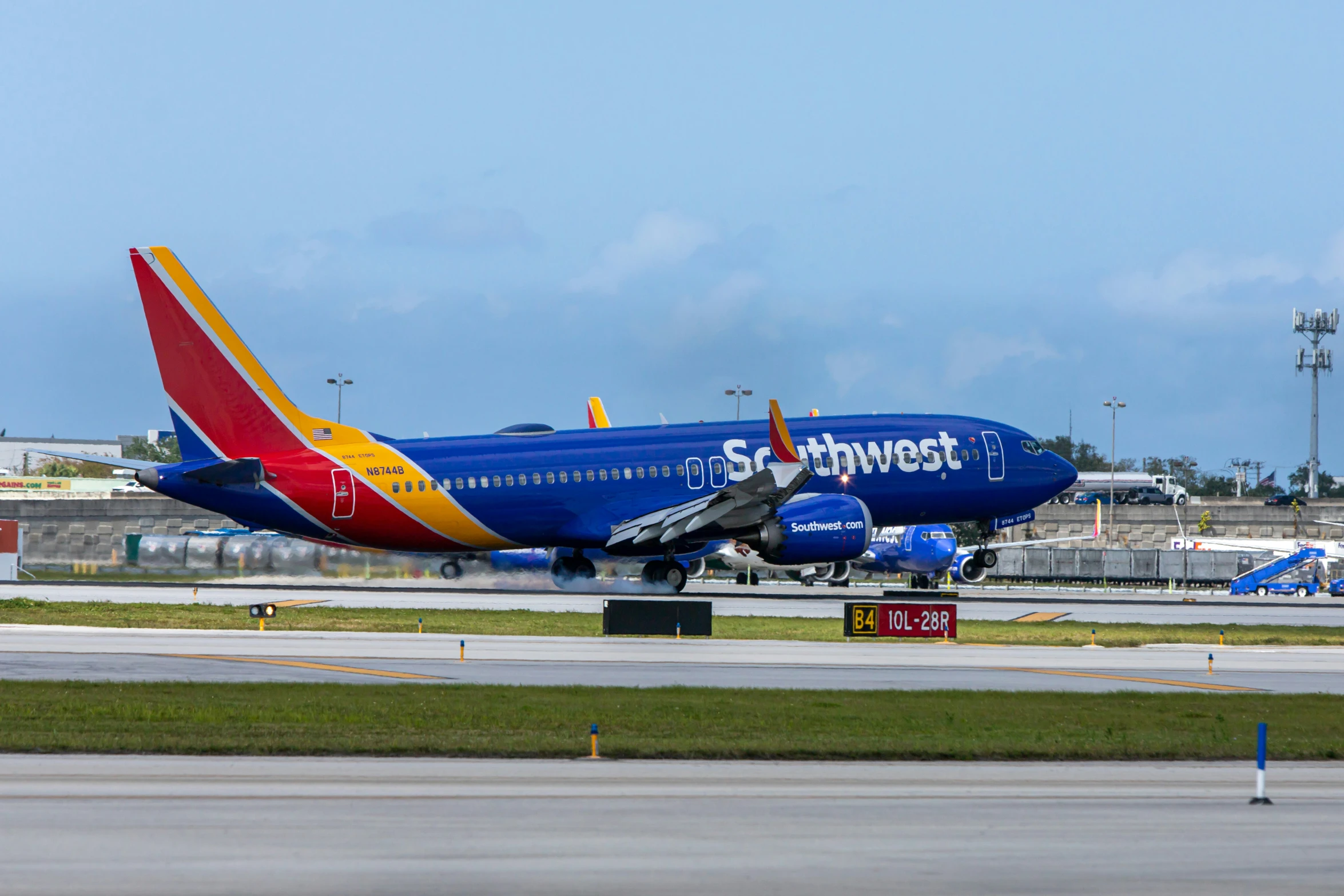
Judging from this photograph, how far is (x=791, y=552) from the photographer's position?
47531 mm

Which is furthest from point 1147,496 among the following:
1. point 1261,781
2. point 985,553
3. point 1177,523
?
point 1261,781

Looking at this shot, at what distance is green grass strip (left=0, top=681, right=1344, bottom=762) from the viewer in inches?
732

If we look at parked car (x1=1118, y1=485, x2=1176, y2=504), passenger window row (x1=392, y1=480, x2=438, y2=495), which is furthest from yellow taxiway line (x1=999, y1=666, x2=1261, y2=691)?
parked car (x1=1118, y1=485, x2=1176, y2=504)

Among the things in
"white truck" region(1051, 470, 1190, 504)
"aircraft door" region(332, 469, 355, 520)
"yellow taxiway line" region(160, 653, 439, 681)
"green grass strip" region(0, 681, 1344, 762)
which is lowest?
"green grass strip" region(0, 681, 1344, 762)

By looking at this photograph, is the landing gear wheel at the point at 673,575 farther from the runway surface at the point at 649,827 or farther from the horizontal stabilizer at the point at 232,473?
the runway surface at the point at 649,827

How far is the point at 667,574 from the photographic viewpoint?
4853 centimetres

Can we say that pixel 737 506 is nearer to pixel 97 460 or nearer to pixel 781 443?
pixel 781 443

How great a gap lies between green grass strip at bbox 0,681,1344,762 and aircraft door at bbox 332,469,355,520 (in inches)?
750

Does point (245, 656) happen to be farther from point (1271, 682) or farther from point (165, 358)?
point (1271, 682)

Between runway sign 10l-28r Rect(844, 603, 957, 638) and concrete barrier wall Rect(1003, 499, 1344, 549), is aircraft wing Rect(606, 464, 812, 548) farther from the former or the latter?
concrete barrier wall Rect(1003, 499, 1344, 549)

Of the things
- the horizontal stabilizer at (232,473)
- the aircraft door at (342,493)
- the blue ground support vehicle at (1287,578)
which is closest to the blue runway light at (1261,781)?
the aircraft door at (342,493)

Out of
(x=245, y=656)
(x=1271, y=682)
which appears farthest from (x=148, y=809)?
(x=1271, y=682)

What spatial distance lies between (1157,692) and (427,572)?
3235 centimetres

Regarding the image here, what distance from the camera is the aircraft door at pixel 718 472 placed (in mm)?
49719
